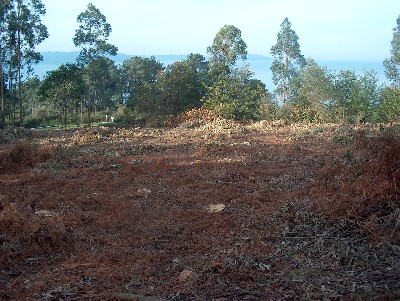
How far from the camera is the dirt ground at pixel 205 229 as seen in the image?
13.0 ft

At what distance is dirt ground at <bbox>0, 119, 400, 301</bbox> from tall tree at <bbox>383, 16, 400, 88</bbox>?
31.5 m

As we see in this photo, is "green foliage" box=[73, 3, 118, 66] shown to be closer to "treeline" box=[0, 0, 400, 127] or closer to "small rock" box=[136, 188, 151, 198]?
"treeline" box=[0, 0, 400, 127]

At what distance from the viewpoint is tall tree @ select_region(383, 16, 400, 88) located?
3719 centimetres

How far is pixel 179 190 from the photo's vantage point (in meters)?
8.04

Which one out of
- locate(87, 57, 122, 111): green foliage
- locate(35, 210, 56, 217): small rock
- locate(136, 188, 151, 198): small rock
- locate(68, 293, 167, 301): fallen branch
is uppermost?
locate(87, 57, 122, 111): green foliage

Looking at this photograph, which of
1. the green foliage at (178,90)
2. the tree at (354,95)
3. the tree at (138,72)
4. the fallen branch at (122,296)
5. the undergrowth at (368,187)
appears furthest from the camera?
the tree at (138,72)

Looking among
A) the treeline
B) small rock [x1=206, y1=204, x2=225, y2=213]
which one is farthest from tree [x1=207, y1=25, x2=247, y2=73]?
small rock [x1=206, y1=204, x2=225, y2=213]

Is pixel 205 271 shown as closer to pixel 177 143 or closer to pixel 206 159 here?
pixel 206 159

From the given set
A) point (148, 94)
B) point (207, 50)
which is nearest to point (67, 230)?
point (148, 94)

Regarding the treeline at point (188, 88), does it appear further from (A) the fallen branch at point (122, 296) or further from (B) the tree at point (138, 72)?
(A) the fallen branch at point (122, 296)

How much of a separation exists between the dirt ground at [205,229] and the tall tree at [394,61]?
1239 inches

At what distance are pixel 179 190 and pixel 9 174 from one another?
4282mm

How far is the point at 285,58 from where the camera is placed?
44188 mm

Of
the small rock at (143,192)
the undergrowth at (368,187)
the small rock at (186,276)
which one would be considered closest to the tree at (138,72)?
the small rock at (143,192)
